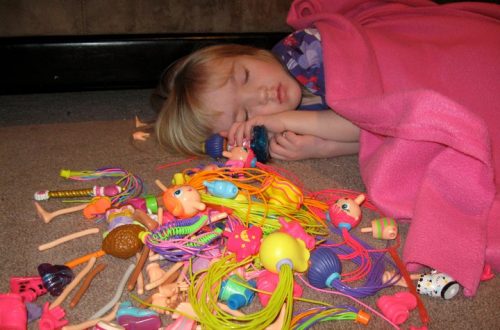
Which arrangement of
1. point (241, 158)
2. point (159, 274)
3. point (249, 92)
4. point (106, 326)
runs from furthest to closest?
point (249, 92) < point (241, 158) < point (159, 274) < point (106, 326)

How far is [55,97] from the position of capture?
4.35ft

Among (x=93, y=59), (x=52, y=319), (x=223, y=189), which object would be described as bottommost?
(x=52, y=319)

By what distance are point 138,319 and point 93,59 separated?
2.71 ft

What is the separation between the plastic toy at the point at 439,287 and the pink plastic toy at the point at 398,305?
0.03m

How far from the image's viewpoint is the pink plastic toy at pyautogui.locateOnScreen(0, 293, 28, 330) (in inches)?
21.4

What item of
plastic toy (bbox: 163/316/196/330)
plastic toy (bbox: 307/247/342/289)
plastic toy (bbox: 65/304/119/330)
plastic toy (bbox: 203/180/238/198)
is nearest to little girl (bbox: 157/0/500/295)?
plastic toy (bbox: 307/247/342/289)

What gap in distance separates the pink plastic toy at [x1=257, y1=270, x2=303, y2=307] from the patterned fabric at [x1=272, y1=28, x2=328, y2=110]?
56cm

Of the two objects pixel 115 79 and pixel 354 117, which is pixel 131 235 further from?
pixel 115 79

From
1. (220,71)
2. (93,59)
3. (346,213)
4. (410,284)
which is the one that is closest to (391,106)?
(346,213)

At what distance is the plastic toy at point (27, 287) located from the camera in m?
0.60

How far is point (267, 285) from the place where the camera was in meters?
0.61

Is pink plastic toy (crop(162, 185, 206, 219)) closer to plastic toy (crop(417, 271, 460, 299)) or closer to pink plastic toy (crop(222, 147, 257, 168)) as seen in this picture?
pink plastic toy (crop(222, 147, 257, 168))

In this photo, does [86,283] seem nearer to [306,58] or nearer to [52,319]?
[52,319]

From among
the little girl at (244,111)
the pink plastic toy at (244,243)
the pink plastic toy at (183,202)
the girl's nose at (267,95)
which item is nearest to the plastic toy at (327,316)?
the pink plastic toy at (244,243)
